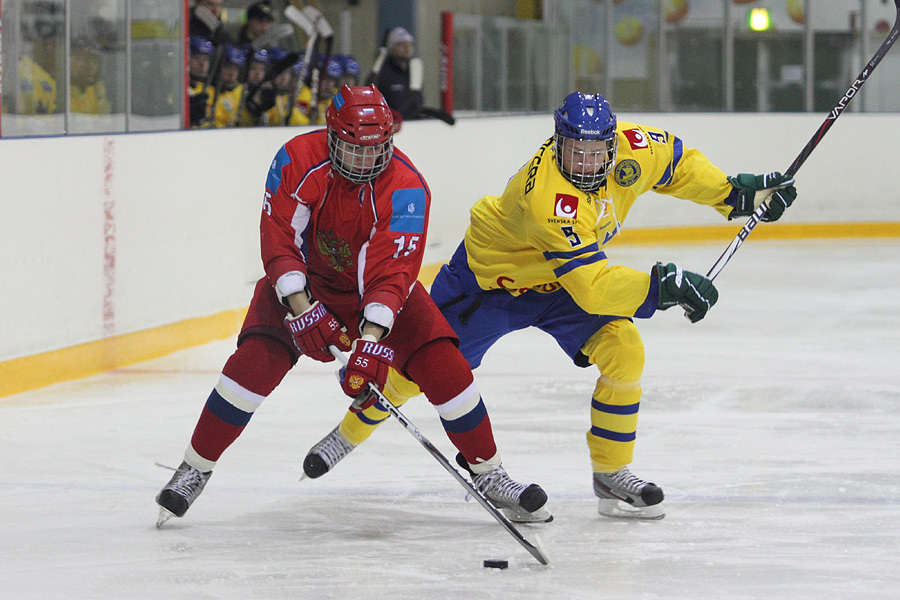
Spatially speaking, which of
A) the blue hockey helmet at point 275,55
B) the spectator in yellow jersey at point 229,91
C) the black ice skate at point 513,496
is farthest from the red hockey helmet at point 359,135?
the blue hockey helmet at point 275,55

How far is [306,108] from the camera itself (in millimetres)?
7371

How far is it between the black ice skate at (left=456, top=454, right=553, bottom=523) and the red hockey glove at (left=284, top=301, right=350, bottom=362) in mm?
503

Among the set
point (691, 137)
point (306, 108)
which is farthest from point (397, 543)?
point (691, 137)

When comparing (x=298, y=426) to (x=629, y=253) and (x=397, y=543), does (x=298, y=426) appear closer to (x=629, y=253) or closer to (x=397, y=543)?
(x=397, y=543)

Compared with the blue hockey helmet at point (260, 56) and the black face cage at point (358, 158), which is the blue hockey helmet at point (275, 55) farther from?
the black face cage at point (358, 158)

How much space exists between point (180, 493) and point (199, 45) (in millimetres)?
3595

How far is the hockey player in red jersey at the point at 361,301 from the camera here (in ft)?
9.83

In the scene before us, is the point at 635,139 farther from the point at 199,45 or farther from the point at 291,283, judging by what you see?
the point at 199,45

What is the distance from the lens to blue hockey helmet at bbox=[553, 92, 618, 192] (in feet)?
10.2

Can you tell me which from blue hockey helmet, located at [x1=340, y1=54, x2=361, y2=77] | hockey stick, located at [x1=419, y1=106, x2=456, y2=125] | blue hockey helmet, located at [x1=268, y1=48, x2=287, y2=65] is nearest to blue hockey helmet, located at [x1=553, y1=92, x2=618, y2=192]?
blue hockey helmet, located at [x1=268, y1=48, x2=287, y2=65]

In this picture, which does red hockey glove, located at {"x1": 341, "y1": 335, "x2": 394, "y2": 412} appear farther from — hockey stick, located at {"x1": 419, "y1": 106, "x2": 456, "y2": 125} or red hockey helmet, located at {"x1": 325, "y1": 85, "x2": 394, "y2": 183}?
hockey stick, located at {"x1": 419, "y1": 106, "x2": 456, "y2": 125}

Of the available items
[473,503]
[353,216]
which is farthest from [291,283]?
[473,503]

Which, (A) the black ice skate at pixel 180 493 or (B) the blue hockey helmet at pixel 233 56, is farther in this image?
(B) the blue hockey helmet at pixel 233 56

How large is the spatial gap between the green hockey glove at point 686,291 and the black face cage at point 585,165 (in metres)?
0.30
